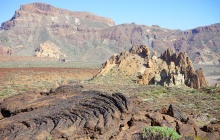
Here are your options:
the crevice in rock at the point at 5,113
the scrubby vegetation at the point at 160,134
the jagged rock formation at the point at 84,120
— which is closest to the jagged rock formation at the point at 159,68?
the jagged rock formation at the point at 84,120

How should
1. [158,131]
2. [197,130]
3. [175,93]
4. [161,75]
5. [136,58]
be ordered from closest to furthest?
[158,131]
[197,130]
[175,93]
[161,75]
[136,58]

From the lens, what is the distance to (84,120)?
12.5m

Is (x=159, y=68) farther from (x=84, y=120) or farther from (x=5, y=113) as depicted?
(x=84, y=120)

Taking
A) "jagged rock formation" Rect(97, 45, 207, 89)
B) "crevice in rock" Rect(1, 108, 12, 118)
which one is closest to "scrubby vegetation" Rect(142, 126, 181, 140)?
"crevice in rock" Rect(1, 108, 12, 118)

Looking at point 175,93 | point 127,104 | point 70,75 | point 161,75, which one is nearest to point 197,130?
point 127,104

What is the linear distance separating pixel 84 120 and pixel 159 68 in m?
30.9

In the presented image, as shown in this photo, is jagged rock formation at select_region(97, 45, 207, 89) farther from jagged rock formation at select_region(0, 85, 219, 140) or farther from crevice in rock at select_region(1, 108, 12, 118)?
crevice in rock at select_region(1, 108, 12, 118)

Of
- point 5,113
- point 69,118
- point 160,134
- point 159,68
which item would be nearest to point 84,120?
point 69,118

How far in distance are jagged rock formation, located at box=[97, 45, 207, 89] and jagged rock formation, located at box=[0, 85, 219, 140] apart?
771 inches

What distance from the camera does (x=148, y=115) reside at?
14266 mm

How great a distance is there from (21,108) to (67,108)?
3108mm

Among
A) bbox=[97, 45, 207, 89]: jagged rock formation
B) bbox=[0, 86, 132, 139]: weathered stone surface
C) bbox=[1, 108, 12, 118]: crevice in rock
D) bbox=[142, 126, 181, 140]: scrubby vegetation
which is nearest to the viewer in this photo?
bbox=[142, 126, 181, 140]: scrubby vegetation

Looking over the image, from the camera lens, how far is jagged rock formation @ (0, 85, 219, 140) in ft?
38.9

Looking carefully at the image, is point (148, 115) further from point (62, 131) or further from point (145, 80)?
point (145, 80)
